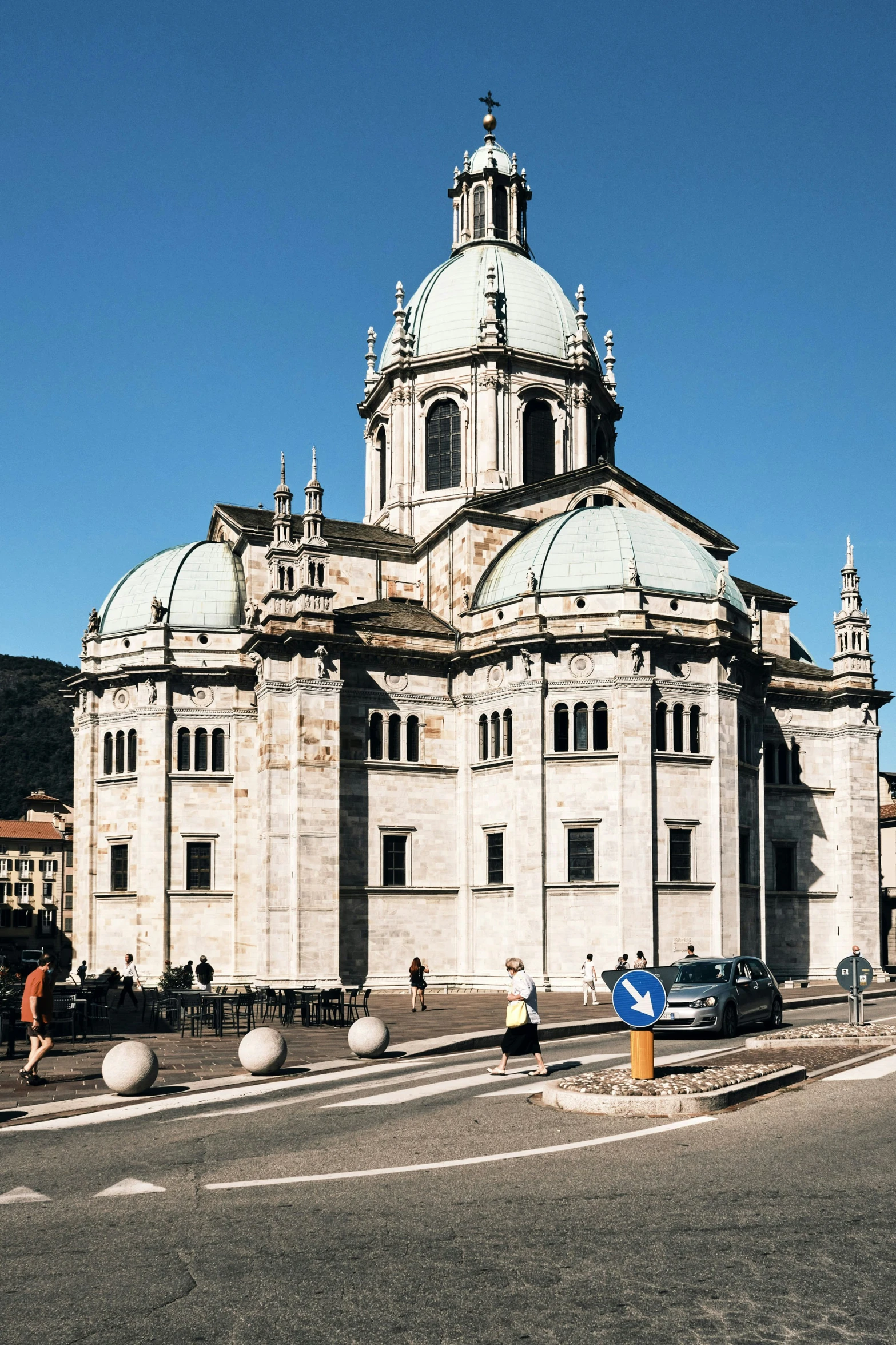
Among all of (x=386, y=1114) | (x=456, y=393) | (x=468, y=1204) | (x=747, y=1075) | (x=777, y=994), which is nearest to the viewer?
(x=468, y=1204)

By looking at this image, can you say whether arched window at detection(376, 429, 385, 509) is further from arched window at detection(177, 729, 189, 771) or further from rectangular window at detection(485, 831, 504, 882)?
rectangular window at detection(485, 831, 504, 882)

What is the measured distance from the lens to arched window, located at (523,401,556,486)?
55656 millimetres

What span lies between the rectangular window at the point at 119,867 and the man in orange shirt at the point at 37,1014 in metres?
30.6

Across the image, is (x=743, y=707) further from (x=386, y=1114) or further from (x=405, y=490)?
(x=386, y=1114)

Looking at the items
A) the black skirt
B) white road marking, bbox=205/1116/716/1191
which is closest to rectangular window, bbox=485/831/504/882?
the black skirt

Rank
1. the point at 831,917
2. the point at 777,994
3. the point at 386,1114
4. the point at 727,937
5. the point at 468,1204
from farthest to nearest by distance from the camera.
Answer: the point at 831,917 < the point at 727,937 < the point at 777,994 < the point at 386,1114 < the point at 468,1204

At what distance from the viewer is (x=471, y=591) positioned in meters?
49.8

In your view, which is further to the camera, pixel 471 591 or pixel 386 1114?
pixel 471 591

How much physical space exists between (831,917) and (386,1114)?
133 ft

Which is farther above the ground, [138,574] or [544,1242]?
[138,574]

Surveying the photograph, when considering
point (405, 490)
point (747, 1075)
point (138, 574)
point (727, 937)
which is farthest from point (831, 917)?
point (747, 1075)

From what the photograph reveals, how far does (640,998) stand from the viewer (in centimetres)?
1550

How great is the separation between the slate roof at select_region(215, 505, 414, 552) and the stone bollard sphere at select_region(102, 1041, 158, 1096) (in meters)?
35.3

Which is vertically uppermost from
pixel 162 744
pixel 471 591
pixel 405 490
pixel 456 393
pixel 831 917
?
pixel 456 393
